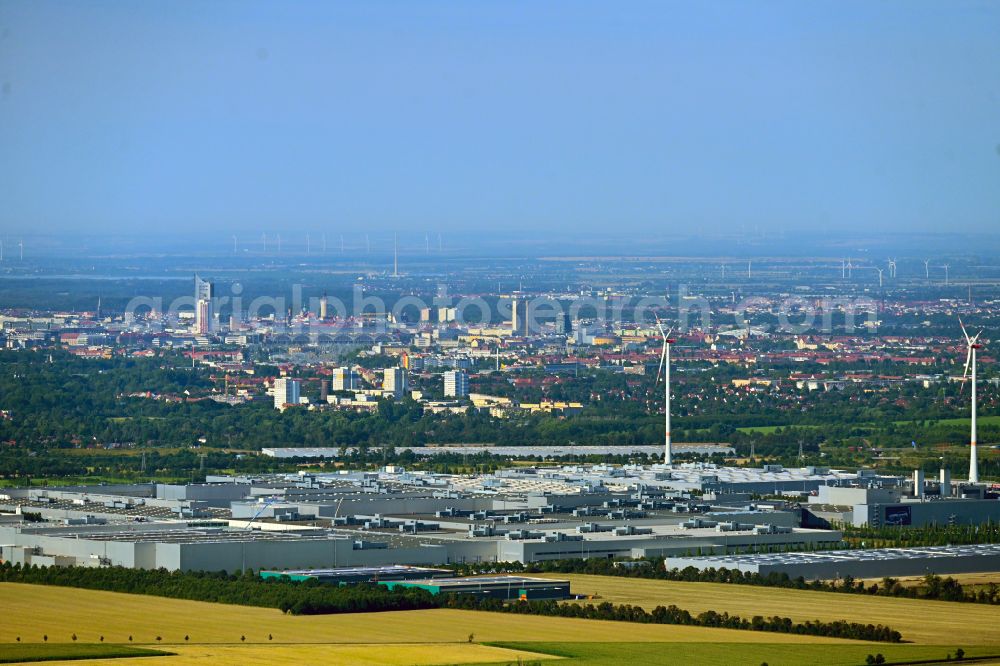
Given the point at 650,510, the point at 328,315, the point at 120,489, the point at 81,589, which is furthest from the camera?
the point at 328,315

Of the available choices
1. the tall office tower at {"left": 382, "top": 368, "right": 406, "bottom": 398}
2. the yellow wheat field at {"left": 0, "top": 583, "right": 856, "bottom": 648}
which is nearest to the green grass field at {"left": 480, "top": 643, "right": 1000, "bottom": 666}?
the yellow wheat field at {"left": 0, "top": 583, "right": 856, "bottom": 648}

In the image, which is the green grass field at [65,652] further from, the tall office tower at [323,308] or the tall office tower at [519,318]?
the tall office tower at [323,308]

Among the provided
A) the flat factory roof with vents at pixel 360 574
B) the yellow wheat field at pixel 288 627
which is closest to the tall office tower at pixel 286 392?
the flat factory roof with vents at pixel 360 574

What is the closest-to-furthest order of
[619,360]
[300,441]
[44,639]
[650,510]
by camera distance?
[44,639]
[650,510]
[300,441]
[619,360]

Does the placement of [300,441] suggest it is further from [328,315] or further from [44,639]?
[328,315]

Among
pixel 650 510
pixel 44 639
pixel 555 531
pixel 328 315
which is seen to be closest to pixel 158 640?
pixel 44 639

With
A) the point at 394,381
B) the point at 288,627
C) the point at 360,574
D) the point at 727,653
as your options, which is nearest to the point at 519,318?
the point at 394,381
